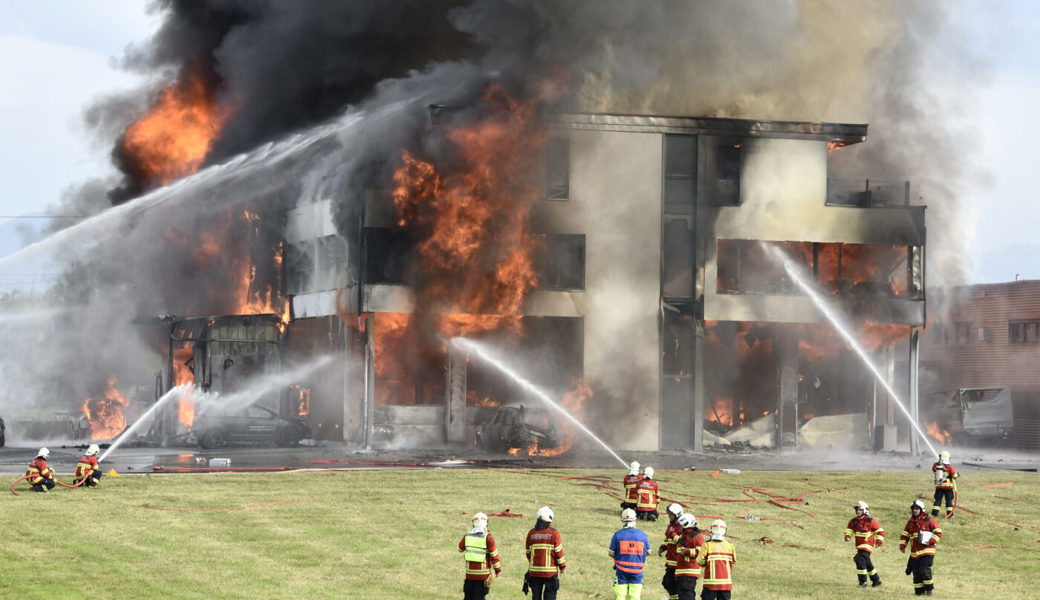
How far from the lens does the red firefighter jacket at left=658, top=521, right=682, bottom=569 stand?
18141 mm

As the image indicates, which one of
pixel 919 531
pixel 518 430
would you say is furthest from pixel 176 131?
pixel 919 531

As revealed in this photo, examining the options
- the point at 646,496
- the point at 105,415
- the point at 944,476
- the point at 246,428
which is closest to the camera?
the point at 646,496

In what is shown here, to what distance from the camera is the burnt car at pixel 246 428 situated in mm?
44156

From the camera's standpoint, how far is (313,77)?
54.7 m

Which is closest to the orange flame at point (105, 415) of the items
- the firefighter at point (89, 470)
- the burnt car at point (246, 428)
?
the burnt car at point (246, 428)

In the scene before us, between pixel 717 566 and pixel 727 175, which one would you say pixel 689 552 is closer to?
pixel 717 566

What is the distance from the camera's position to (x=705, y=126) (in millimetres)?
49344

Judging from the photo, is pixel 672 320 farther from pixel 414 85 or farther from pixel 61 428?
pixel 61 428

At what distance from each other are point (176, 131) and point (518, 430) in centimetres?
2612

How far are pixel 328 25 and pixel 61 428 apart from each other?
19.9m

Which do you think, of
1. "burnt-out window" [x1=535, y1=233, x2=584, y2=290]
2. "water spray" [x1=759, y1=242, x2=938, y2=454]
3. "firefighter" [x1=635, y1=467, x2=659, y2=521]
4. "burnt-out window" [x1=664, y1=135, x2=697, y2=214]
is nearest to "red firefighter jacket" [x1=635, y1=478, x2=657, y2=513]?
"firefighter" [x1=635, y1=467, x2=659, y2=521]

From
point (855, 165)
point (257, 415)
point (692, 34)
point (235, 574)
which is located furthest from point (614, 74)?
point (235, 574)

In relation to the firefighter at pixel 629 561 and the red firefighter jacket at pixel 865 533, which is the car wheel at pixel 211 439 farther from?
the firefighter at pixel 629 561

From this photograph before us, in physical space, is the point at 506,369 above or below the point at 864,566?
above
